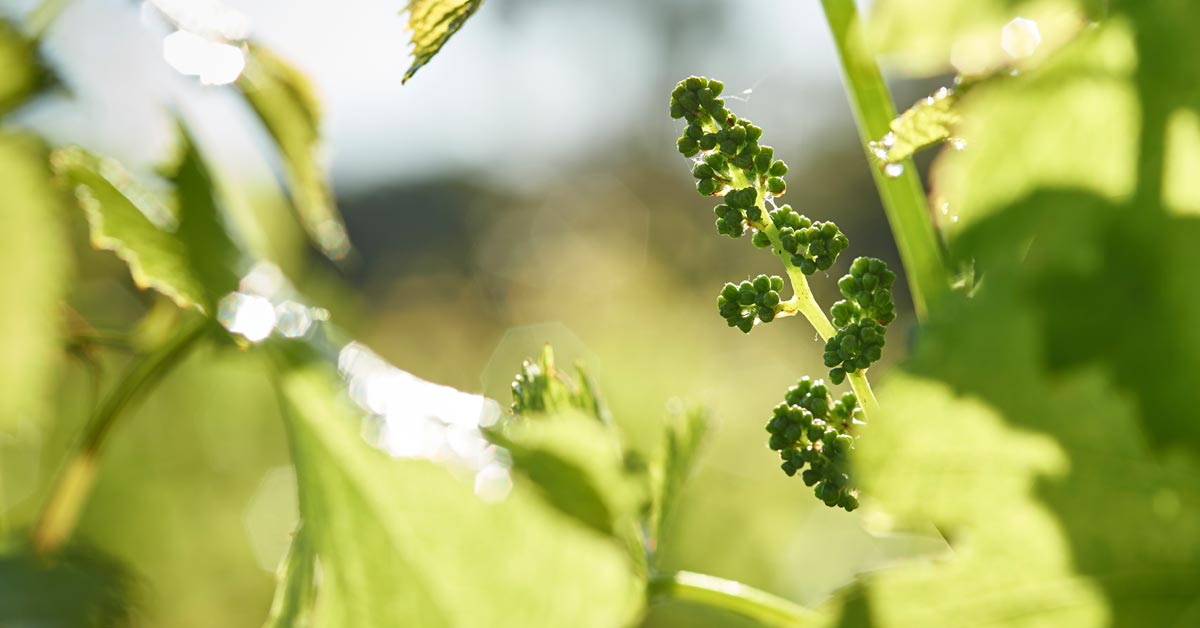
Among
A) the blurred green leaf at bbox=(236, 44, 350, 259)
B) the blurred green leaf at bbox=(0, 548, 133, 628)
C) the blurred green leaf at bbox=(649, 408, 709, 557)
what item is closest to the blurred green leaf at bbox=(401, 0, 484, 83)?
the blurred green leaf at bbox=(649, 408, 709, 557)

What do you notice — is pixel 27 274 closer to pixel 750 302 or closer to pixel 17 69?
pixel 17 69

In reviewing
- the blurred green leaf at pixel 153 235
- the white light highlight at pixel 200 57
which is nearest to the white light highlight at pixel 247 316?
the blurred green leaf at pixel 153 235

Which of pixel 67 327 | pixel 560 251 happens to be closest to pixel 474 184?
pixel 560 251

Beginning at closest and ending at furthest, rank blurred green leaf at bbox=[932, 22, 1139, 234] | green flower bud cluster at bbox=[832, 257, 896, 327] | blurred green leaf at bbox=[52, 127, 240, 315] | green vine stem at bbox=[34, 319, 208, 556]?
1. blurred green leaf at bbox=[932, 22, 1139, 234]
2. green flower bud cluster at bbox=[832, 257, 896, 327]
3. blurred green leaf at bbox=[52, 127, 240, 315]
4. green vine stem at bbox=[34, 319, 208, 556]

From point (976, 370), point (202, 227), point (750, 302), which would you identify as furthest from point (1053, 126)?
point (202, 227)

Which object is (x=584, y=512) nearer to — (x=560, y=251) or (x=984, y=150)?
(x=984, y=150)

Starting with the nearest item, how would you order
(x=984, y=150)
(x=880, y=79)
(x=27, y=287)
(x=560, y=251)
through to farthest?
(x=984, y=150), (x=880, y=79), (x=27, y=287), (x=560, y=251)

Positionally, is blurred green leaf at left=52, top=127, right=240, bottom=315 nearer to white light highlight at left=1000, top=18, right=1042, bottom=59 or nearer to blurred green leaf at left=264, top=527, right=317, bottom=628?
blurred green leaf at left=264, top=527, right=317, bottom=628

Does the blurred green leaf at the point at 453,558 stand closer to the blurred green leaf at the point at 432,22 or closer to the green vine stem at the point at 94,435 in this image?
the blurred green leaf at the point at 432,22
